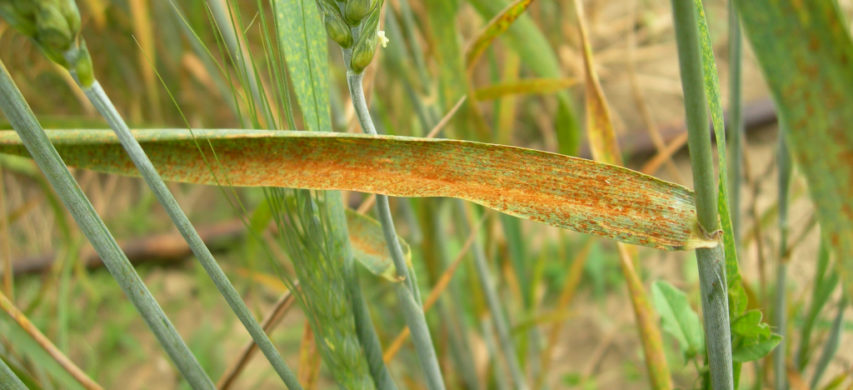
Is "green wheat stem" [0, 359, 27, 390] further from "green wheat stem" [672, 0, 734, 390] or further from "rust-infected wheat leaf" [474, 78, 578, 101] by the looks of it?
"rust-infected wheat leaf" [474, 78, 578, 101]

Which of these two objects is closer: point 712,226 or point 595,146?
point 712,226

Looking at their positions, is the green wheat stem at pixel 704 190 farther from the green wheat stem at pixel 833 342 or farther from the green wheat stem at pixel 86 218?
the green wheat stem at pixel 833 342

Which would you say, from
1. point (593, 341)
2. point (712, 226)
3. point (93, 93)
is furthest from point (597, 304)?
point (93, 93)

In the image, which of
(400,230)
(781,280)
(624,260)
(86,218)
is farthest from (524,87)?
(400,230)

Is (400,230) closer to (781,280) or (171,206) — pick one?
(781,280)

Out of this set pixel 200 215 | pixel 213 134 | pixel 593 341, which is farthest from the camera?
pixel 200 215

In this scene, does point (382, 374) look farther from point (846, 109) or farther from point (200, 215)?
point (200, 215)
